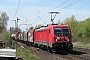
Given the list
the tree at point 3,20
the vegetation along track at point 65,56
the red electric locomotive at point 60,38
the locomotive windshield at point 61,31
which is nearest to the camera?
the vegetation along track at point 65,56

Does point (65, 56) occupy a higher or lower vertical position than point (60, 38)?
lower

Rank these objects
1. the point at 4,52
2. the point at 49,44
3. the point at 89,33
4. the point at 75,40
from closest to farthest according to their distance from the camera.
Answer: the point at 4,52, the point at 49,44, the point at 75,40, the point at 89,33

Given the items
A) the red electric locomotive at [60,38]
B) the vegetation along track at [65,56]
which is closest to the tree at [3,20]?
the red electric locomotive at [60,38]

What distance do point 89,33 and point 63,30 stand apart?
51.0 metres

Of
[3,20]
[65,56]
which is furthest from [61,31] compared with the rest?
[3,20]

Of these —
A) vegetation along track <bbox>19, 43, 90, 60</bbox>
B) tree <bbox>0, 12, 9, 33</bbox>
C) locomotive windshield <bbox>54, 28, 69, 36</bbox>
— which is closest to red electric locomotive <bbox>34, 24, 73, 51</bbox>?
locomotive windshield <bbox>54, 28, 69, 36</bbox>

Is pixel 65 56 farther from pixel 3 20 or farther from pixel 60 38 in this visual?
pixel 3 20

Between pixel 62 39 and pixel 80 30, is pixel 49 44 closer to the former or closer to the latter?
pixel 62 39

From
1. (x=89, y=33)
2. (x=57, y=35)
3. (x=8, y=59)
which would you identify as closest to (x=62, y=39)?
(x=57, y=35)

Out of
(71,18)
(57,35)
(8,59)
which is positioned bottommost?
(8,59)

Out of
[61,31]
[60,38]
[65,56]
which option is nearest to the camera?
[65,56]

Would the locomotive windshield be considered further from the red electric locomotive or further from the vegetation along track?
the vegetation along track

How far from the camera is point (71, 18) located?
92812 mm

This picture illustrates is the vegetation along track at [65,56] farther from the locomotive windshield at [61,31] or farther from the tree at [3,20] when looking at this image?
the tree at [3,20]
